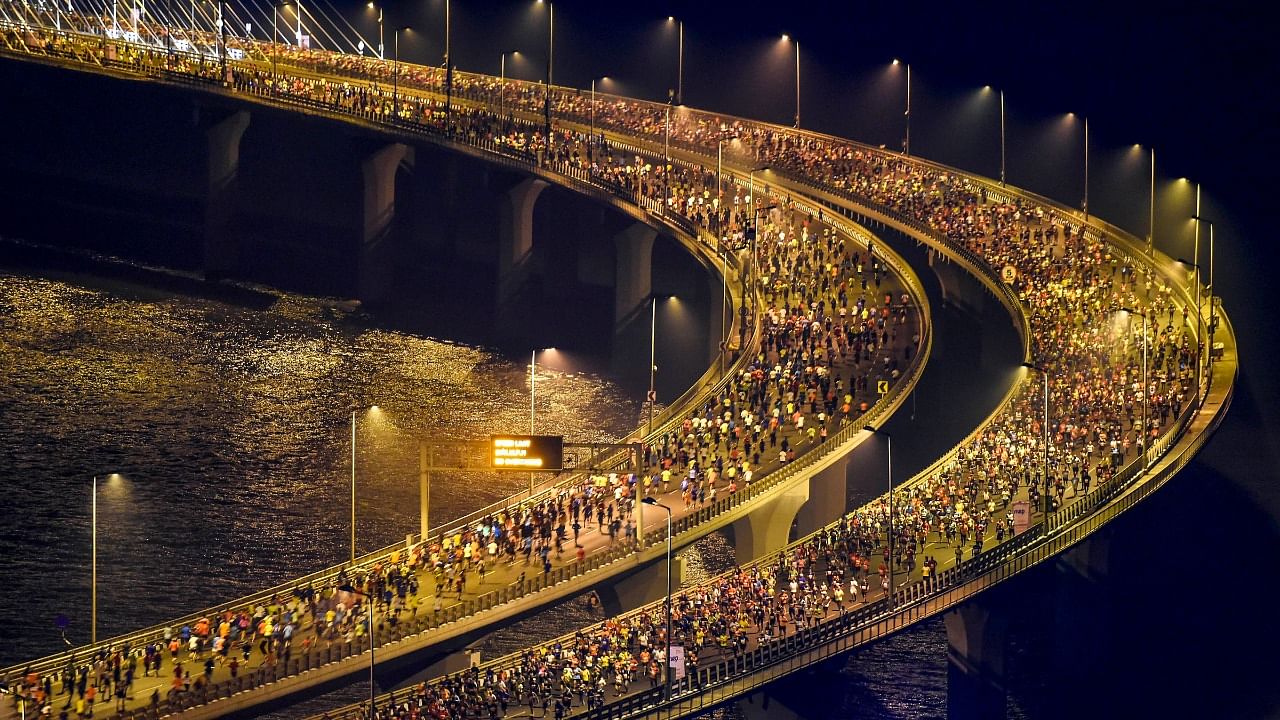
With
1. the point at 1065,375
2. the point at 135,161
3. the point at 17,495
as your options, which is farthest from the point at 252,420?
the point at 135,161

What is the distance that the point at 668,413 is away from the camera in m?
108

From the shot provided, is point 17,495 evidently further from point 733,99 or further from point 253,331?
point 733,99

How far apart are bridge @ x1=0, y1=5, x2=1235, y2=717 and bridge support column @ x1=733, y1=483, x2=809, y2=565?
17.0 inches

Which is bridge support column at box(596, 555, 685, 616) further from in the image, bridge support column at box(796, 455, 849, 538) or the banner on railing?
bridge support column at box(796, 455, 849, 538)

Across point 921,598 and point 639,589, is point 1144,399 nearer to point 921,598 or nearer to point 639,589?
point 921,598

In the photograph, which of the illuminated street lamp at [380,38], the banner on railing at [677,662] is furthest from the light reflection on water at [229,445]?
the illuminated street lamp at [380,38]

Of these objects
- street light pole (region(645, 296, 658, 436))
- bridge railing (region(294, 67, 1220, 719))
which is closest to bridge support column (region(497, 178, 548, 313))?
street light pole (region(645, 296, 658, 436))

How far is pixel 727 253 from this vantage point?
425 feet

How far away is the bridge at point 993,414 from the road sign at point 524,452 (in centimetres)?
438

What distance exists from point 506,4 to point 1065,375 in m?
90.2

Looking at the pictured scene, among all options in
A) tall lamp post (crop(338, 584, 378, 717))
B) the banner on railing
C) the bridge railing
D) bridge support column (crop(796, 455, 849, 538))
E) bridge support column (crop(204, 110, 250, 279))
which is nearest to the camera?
tall lamp post (crop(338, 584, 378, 717))

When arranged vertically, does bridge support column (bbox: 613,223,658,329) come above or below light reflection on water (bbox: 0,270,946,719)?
above

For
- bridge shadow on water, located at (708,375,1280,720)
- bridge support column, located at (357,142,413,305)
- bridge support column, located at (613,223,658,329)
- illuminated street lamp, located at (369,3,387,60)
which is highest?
illuminated street lamp, located at (369,3,387,60)

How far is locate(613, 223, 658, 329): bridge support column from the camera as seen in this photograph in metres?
151
